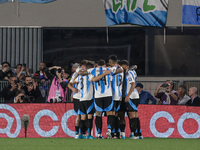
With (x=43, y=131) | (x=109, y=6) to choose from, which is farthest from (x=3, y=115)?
(x=109, y=6)

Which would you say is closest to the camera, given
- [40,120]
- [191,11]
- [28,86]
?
[40,120]

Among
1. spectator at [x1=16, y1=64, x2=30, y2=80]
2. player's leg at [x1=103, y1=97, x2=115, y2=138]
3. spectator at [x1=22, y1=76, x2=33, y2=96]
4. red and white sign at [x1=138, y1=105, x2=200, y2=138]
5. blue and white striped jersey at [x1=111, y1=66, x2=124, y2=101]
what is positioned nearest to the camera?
player's leg at [x1=103, y1=97, x2=115, y2=138]

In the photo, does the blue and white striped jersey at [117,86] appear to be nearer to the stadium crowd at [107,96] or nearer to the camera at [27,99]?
the stadium crowd at [107,96]

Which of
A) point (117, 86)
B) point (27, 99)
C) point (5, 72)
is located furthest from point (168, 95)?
point (5, 72)

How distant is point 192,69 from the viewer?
1789 centimetres

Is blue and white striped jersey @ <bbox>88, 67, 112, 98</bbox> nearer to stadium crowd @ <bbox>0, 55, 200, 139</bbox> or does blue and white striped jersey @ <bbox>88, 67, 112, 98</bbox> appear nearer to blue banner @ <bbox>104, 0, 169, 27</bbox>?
stadium crowd @ <bbox>0, 55, 200, 139</bbox>

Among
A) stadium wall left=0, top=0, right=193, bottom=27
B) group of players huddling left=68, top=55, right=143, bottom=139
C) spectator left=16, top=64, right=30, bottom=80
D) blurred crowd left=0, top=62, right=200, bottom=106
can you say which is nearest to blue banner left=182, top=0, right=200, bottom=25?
stadium wall left=0, top=0, right=193, bottom=27

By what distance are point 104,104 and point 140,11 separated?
6505mm

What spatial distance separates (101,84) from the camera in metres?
10.9

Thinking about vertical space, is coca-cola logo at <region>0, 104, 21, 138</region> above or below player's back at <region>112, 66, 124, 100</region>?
below

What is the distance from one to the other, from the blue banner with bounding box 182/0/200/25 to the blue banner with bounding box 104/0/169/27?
756mm

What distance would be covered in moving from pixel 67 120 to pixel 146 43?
6.32 meters

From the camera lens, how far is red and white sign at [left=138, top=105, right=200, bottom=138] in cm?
1259

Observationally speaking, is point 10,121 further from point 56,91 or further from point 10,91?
point 56,91
